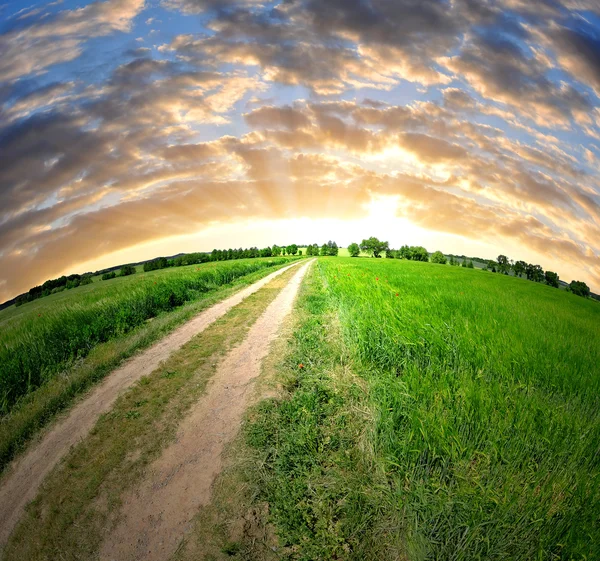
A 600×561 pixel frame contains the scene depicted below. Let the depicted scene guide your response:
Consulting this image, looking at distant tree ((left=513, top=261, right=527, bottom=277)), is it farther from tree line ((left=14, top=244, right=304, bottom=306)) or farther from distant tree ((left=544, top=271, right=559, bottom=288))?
tree line ((left=14, top=244, right=304, bottom=306))

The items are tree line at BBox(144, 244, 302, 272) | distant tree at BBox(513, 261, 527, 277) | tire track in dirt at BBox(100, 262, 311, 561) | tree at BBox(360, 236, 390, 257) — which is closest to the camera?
tire track in dirt at BBox(100, 262, 311, 561)

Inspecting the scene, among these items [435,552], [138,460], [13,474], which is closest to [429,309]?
[435,552]

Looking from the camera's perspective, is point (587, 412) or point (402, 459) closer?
point (402, 459)

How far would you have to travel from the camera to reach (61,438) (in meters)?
4.66

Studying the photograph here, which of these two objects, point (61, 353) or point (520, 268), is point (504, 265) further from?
point (61, 353)

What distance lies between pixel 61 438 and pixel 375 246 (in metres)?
143

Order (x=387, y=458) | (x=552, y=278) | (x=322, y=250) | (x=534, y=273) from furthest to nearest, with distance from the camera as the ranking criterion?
(x=322, y=250), (x=534, y=273), (x=552, y=278), (x=387, y=458)

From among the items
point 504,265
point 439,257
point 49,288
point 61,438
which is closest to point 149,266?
point 49,288

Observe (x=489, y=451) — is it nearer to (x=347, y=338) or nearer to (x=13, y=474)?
(x=347, y=338)

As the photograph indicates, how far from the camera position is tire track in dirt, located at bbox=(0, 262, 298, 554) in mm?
3543

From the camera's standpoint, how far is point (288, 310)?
12.4 meters

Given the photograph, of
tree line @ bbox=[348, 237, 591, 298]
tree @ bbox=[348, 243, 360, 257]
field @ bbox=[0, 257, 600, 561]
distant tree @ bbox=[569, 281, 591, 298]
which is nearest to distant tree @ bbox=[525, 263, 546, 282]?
tree line @ bbox=[348, 237, 591, 298]

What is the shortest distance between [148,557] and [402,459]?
3036mm

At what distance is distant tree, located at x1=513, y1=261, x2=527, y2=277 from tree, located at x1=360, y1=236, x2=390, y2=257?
5556 cm
